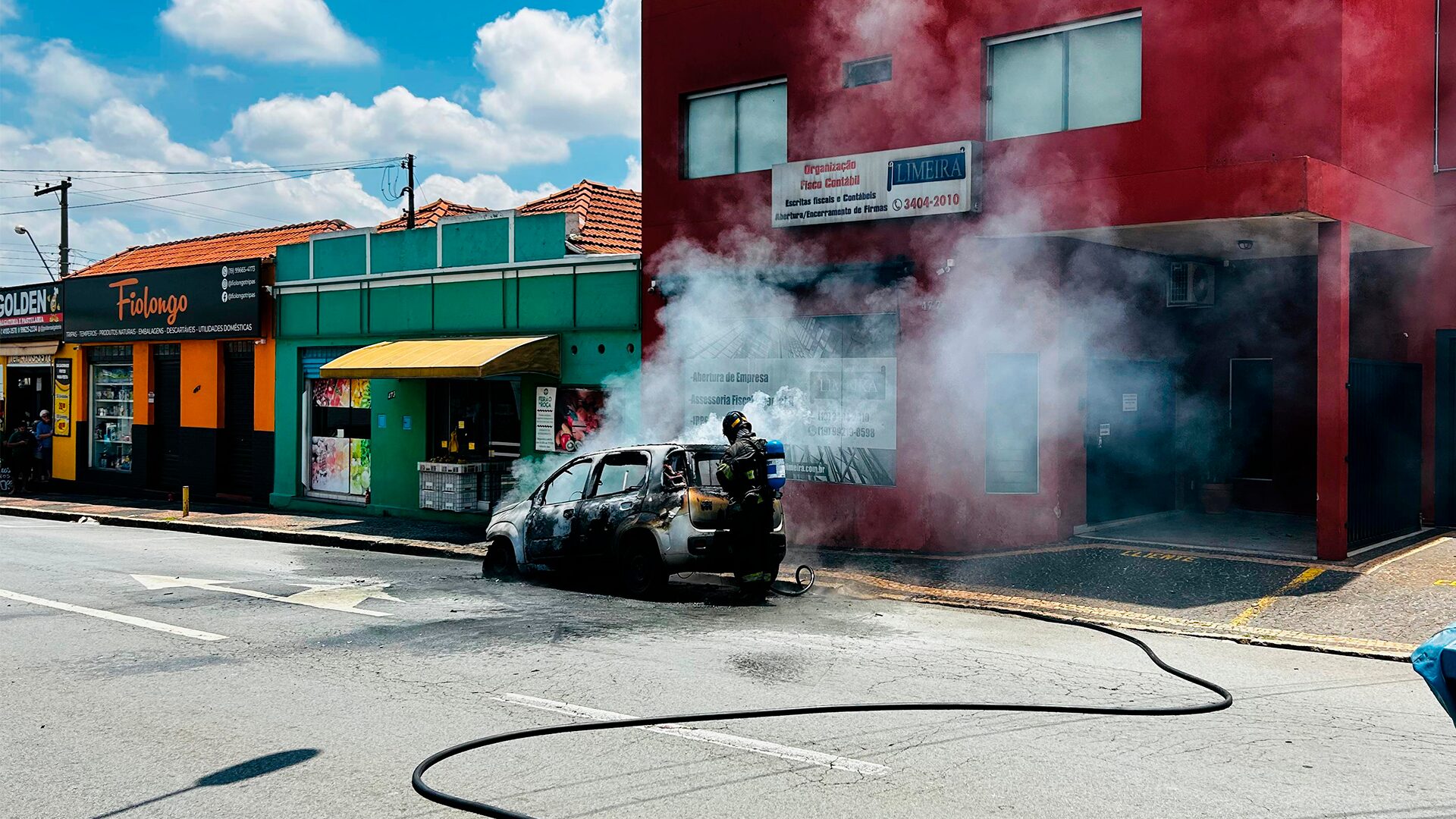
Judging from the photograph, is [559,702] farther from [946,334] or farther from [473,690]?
[946,334]

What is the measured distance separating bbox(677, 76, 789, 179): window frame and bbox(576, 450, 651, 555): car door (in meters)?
5.02

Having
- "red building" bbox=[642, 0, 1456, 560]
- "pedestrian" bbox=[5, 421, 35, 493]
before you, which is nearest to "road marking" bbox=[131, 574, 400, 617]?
"red building" bbox=[642, 0, 1456, 560]

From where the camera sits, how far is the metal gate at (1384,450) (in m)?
12.0

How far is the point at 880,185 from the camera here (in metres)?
13.3

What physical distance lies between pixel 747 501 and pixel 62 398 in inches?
841

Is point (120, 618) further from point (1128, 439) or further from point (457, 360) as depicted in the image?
point (1128, 439)

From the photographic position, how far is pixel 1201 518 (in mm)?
14984

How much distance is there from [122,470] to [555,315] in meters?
12.9

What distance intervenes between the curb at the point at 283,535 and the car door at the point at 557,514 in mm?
2722

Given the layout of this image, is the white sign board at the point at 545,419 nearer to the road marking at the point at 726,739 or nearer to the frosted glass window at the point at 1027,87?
the frosted glass window at the point at 1027,87

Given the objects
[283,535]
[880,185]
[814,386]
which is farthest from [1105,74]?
[283,535]

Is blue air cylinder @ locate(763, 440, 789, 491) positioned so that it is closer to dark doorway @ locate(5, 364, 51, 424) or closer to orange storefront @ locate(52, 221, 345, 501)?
orange storefront @ locate(52, 221, 345, 501)

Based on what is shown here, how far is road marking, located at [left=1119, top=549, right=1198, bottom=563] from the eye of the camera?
11.9 metres

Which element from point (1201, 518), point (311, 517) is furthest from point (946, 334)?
point (311, 517)
